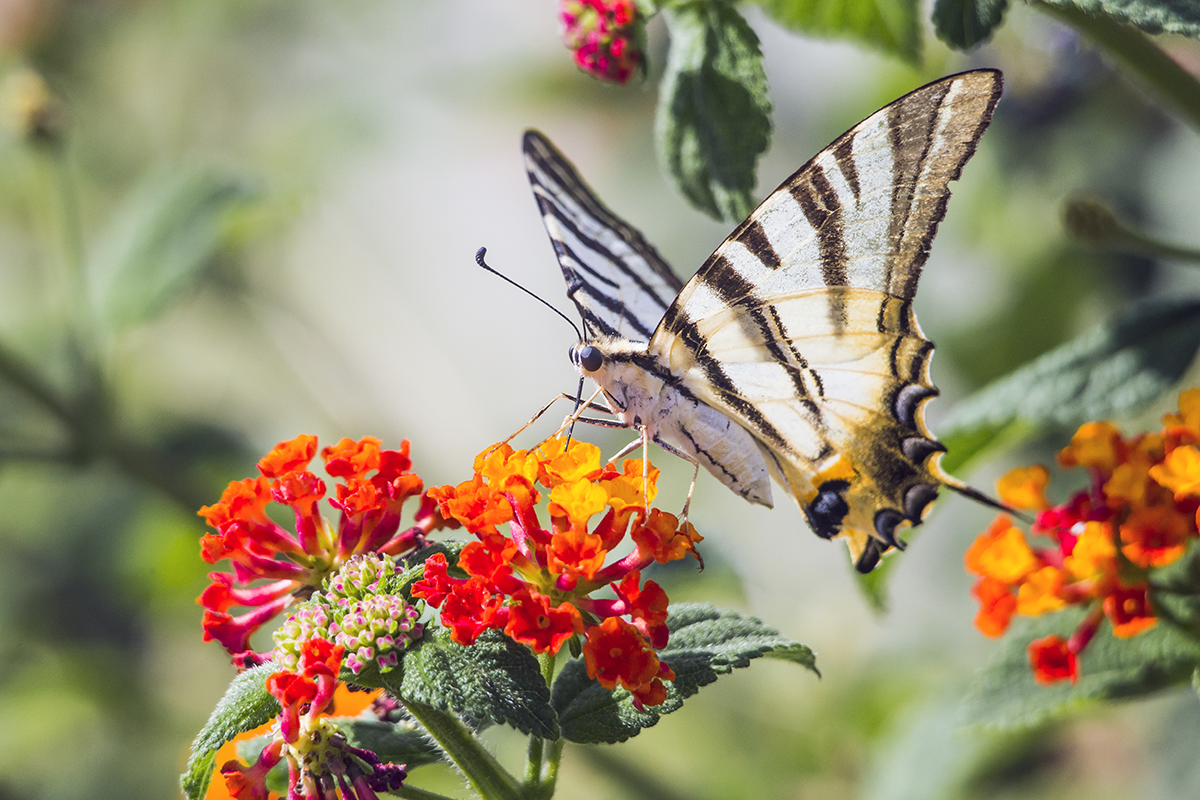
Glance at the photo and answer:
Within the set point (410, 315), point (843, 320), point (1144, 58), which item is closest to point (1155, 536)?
point (843, 320)

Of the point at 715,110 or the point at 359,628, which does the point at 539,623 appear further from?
the point at 715,110

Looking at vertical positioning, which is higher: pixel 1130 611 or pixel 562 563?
pixel 562 563

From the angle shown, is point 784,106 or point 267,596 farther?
point 784,106

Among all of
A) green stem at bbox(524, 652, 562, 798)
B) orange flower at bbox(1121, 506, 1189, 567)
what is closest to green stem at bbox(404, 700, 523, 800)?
green stem at bbox(524, 652, 562, 798)

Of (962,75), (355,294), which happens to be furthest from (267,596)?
(355,294)

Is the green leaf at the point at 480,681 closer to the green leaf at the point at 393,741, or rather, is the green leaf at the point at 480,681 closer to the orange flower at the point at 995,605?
the green leaf at the point at 393,741

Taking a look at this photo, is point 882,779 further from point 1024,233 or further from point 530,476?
point 1024,233

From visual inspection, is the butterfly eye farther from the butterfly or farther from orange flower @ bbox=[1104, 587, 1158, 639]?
orange flower @ bbox=[1104, 587, 1158, 639]
